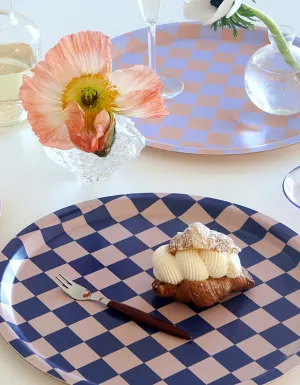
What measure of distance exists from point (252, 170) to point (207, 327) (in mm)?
356

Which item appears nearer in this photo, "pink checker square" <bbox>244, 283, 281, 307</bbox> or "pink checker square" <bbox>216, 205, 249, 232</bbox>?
"pink checker square" <bbox>244, 283, 281, 307</bbox>

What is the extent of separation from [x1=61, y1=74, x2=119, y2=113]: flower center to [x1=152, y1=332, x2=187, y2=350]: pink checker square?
303 mm

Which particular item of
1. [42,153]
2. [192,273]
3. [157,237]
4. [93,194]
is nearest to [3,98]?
[42,153]

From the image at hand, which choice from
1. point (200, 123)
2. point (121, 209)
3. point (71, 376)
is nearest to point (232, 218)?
point (121, 209)

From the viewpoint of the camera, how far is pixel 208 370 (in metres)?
1.06

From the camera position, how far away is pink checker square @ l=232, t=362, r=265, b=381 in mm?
1047

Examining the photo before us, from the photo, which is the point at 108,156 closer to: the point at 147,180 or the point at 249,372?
the point at 147,180

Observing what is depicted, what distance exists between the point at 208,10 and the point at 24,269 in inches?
19.1

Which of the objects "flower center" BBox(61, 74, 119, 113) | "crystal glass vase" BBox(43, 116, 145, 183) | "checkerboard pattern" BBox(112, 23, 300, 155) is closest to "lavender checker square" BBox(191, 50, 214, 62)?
"checkerboard pattern" BBox(112, 23, 300, 155)

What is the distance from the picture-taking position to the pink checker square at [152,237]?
1.26 metres

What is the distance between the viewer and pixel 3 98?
1492 mm

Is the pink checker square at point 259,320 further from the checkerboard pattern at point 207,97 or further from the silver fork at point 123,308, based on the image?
the checkerboard pattern at point 207,97

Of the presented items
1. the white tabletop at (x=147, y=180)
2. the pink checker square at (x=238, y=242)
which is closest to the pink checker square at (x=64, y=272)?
the white tabletop at (x=147, y=180)

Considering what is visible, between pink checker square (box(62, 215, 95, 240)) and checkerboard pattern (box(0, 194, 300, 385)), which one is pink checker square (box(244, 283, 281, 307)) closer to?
checkerboard pattern (box(0, 194, 300, 385))
